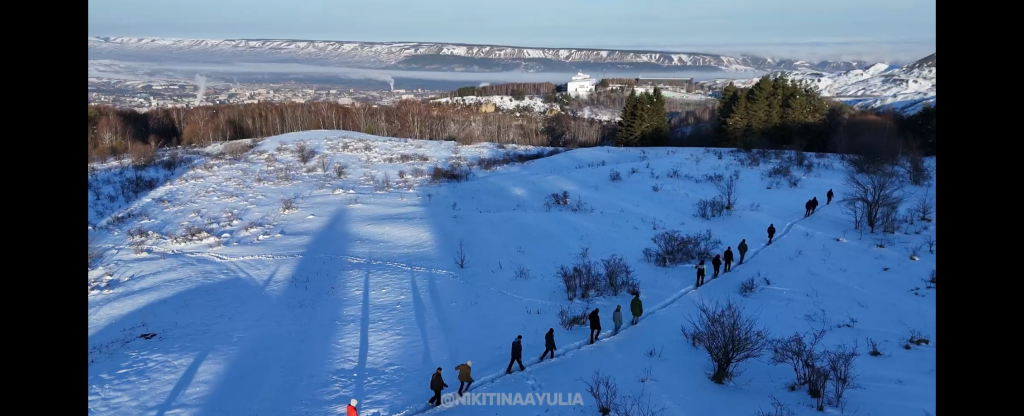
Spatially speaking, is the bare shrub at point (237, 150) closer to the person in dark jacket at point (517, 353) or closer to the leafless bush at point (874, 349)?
the person in dark jacket at point (517, 353)

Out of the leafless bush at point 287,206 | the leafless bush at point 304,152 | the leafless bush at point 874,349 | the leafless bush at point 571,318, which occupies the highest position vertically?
the leafless bush at point 304,152

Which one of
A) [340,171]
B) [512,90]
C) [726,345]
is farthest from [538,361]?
[512,90]

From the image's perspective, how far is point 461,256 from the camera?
1652 centimetres

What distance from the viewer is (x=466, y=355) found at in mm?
10258

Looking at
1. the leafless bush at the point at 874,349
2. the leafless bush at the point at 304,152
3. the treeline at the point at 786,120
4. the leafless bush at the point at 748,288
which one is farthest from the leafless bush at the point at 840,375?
the treeline at the point at 786,120

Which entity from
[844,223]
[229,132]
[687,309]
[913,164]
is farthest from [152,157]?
[913,164]

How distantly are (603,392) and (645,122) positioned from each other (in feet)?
133

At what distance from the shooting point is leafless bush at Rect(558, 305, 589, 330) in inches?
448

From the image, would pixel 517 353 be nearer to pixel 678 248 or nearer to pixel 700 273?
pixel 700 273

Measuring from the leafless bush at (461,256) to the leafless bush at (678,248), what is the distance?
5.81m

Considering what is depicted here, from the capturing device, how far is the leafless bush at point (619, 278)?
1359 cm
